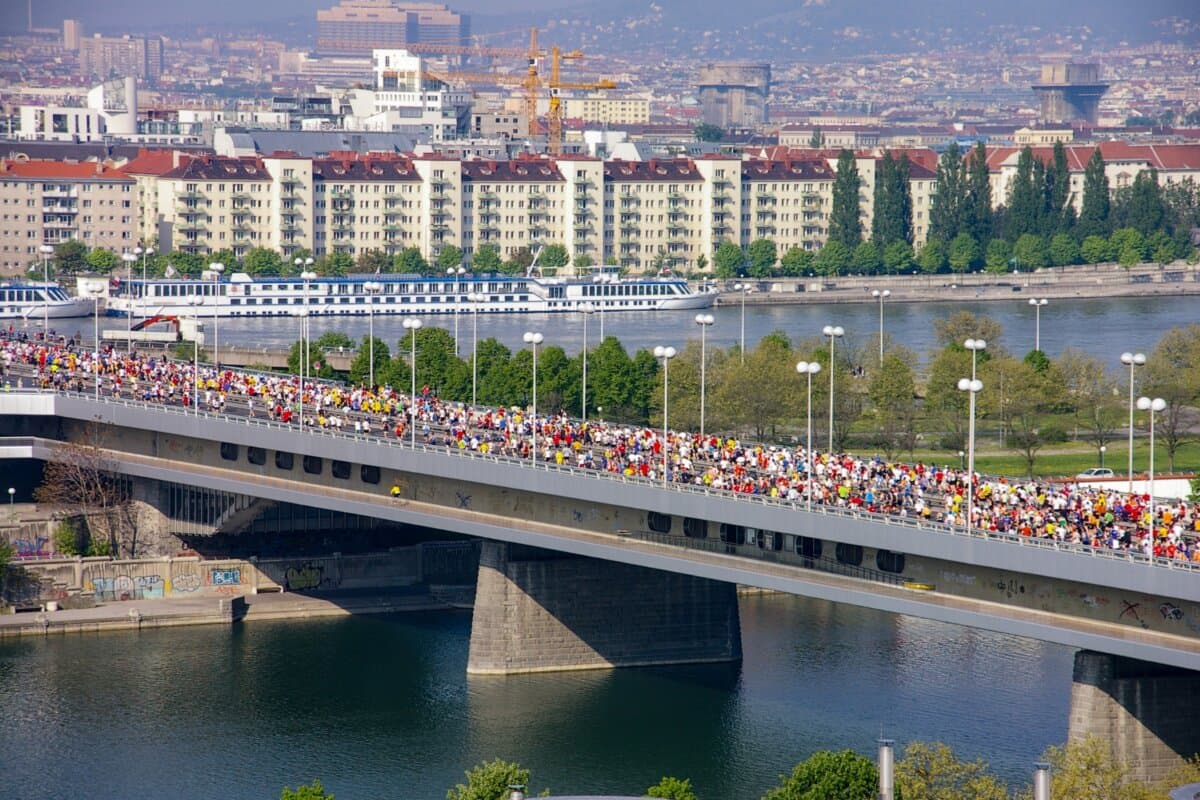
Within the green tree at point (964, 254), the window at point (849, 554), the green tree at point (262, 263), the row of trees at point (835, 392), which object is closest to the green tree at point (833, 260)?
the green tree at point (964, 254)

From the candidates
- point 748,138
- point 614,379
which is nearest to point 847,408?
point 614,379

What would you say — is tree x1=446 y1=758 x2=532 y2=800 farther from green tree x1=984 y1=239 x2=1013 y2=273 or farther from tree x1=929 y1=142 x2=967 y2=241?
tree x1=929 y1=142 x2=967 y2=241

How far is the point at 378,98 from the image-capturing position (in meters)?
166

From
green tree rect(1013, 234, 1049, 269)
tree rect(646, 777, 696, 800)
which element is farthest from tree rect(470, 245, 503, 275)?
tree rect(646, 777, 696, 800)

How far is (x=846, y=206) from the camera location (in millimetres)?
126688

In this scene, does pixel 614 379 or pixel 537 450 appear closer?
pixel 537 450

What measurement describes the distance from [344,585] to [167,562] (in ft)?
11.3

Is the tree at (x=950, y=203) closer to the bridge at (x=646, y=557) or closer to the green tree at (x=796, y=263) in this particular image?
the green tree at (x=796, y=263)

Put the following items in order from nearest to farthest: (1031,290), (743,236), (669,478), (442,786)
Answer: (442,786), (669,478), (1031,290), (743,236)

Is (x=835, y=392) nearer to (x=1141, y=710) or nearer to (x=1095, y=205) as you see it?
(x=1141, y=710)

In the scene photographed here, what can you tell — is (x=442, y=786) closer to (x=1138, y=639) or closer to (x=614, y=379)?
(x=1138, y=639)

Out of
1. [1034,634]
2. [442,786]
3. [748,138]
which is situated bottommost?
[442,786]

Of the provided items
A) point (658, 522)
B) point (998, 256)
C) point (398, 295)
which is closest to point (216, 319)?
point (658, 522)

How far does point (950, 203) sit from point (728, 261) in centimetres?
1311
